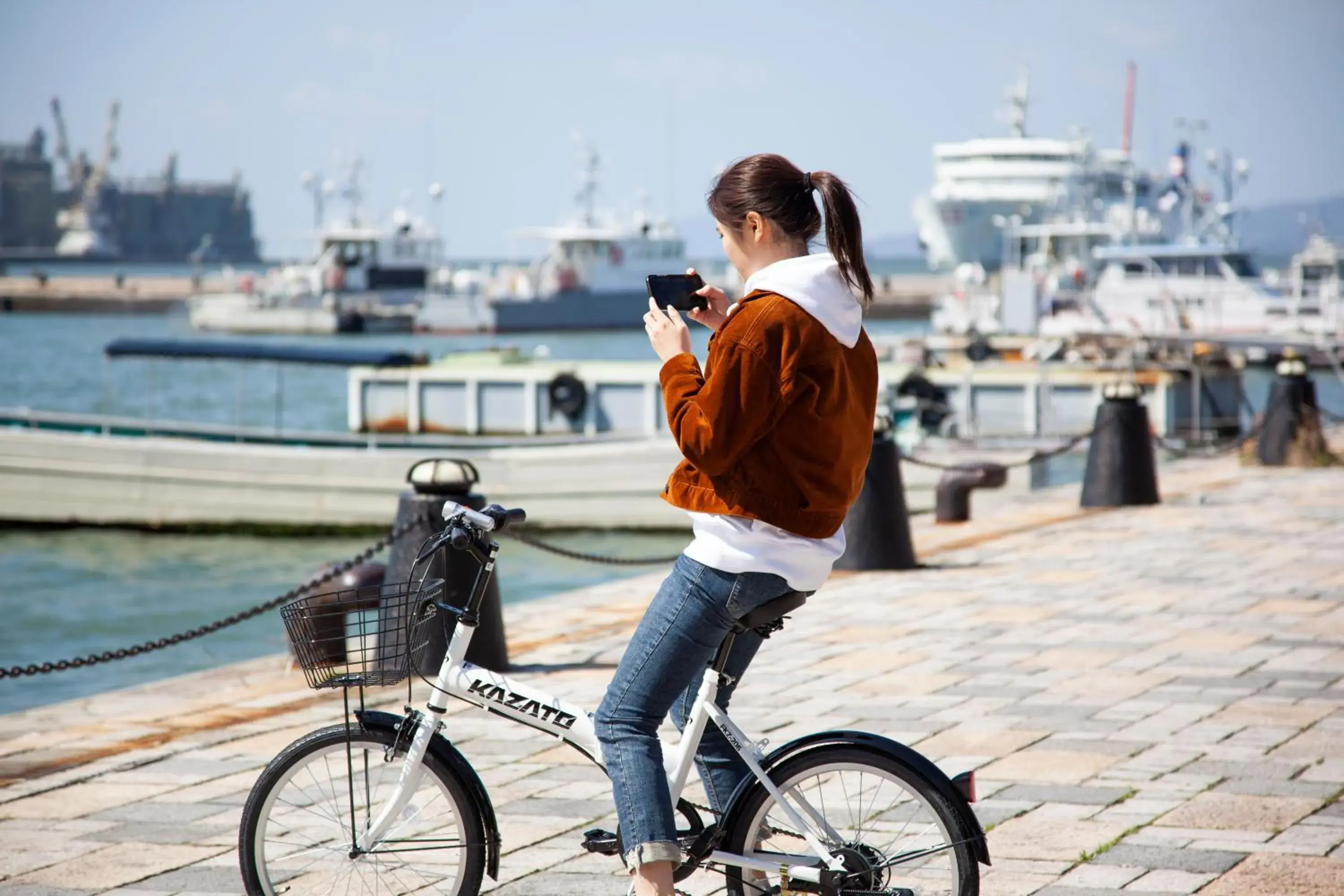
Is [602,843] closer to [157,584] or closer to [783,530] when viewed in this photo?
[783,530]

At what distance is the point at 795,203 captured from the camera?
10.9ft

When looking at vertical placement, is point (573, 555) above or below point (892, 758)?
below

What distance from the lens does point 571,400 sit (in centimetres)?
3058

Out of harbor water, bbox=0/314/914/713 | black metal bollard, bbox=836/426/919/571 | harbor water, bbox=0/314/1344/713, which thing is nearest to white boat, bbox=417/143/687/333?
harbor water, bbox=0/314/1344/713

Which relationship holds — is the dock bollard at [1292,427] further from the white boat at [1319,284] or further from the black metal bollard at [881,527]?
the white boat at [1319,284]

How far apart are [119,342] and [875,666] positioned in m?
18.8

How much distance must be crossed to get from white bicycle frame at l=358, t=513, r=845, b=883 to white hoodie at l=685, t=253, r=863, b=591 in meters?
0.28

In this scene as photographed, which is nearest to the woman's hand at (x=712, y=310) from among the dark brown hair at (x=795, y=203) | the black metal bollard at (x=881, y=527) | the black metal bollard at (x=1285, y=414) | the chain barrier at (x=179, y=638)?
the dark brown hair at (x=795, y=203)

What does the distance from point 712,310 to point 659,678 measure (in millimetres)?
759

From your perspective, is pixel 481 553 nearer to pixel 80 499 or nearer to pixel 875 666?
pixel 875 666

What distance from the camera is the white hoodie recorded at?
324cm

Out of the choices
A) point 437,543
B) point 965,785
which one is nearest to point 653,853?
point 965,785

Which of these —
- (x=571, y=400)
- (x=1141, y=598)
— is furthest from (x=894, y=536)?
(x=571, y=400)

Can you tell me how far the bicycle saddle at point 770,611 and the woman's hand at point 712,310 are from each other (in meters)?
0.56
